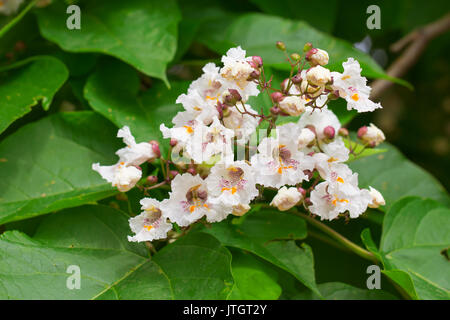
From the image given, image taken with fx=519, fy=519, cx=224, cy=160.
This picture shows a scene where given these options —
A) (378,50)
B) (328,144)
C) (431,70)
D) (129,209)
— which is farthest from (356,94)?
(431,70)

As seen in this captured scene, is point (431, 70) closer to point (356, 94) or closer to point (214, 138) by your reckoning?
point (356, 94)

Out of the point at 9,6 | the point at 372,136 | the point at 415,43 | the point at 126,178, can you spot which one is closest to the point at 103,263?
the point at 126,178

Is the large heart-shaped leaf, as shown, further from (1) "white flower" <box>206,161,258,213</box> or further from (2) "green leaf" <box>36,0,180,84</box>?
(2) "green leaf" <box>36,0,180,84</box>

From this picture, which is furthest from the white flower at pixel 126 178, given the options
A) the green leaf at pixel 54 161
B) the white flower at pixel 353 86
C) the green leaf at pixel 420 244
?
the green leaf at pixel 420 244

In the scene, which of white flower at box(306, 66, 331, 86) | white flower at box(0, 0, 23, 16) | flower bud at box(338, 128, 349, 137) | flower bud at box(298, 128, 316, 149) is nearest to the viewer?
white flower at box(306, 66, 331, 86)

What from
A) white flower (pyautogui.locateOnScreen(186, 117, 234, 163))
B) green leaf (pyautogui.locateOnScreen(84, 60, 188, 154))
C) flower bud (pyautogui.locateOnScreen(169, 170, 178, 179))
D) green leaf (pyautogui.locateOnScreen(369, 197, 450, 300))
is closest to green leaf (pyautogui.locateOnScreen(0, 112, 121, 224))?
green leaf (pyautogui.locateOnScreen(84, 60, 188, 154))

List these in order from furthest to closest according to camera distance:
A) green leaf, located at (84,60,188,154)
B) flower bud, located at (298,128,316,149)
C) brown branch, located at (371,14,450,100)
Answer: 1. brown branch, located at (371,14,450,100)
2. green leaf, located at (84,60,188,154)
3. flower bud, located at (298,128,316,149)
